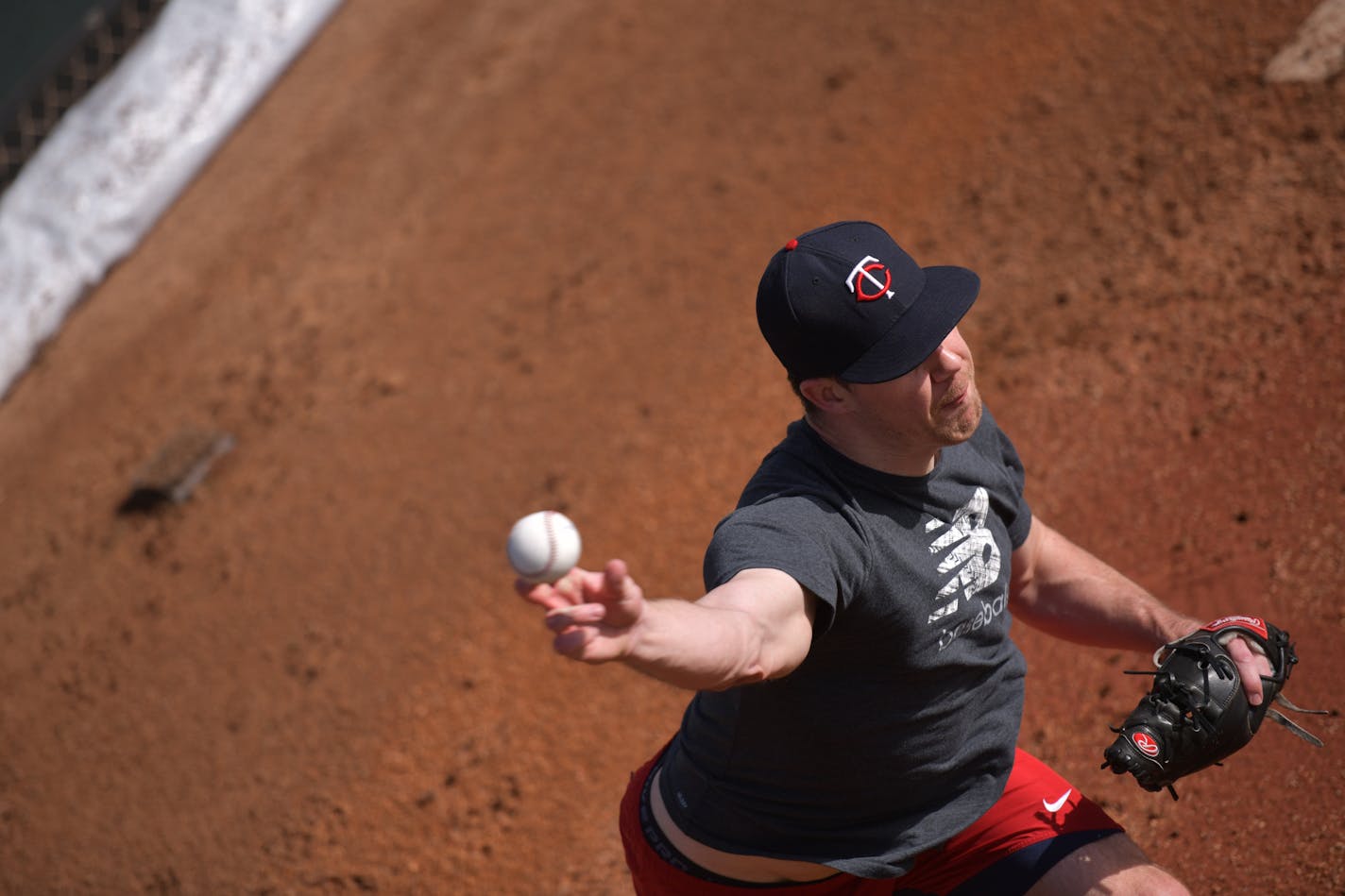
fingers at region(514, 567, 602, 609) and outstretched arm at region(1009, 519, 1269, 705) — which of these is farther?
outstretched arm at region(1009, 519, 1269, 705)

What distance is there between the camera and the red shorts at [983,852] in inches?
104

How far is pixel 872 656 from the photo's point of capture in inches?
95.5

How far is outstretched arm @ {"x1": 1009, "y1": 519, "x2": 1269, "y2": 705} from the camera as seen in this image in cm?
290

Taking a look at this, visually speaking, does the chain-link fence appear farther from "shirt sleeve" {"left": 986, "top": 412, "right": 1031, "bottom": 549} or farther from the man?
"shirt sleeve" {"left": 986, "top": 412, "right": 1031, "bottom": 549}

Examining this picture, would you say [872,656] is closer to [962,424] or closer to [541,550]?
[962,424]

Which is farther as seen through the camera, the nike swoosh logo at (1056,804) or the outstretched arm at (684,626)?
the nike swoosh logo at (1056,804)

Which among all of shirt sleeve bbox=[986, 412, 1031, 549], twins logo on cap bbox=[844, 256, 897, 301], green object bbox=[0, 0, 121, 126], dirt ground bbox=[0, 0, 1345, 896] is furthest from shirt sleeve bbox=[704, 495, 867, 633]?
green object bbox=[0, 0, 121, 126]

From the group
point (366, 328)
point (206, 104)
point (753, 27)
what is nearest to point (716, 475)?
point (366, 328)

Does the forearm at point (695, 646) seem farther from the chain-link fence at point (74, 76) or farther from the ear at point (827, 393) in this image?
the chain-link fence at point (74, 76)

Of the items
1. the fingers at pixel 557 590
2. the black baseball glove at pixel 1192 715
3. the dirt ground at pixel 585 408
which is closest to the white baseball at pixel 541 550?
the fingers at pixel 557 590

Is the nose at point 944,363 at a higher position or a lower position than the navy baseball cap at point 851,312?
lower

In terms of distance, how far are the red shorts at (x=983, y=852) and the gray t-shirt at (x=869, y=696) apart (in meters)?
0.07

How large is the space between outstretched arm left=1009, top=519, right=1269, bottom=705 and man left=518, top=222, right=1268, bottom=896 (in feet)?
0.21

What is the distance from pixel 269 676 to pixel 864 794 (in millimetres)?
3927
